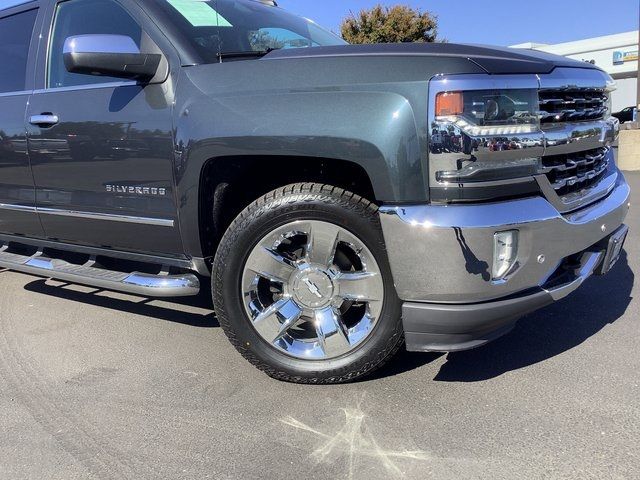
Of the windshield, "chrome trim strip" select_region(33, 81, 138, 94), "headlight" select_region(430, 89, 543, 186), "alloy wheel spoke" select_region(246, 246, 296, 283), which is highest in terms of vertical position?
the windshield

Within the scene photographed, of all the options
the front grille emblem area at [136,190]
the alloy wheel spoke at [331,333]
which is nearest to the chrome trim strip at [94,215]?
the front grille emblem area at [136,190]

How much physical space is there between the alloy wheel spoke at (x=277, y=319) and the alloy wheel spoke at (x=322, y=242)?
0.29 metres

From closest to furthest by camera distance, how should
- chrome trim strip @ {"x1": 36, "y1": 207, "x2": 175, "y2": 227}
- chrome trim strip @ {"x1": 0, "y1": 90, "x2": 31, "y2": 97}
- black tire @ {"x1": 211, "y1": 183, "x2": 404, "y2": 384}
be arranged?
black tire @ {"x1": 211, "y1": 183, "x2": 404, "y2": 384} → chrome trim strip @ {"x1": 36, "y1": 207, "x2": 175, "y2": 227} → chrome trim strip @ {"x1": 0, "y1": 90, "x2": 31, "y2": 97}

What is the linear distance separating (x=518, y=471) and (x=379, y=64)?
176 centimetres

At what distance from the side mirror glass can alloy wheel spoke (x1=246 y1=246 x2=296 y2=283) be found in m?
1.11

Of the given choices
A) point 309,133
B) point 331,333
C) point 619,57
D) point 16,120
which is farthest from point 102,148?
point 619,57

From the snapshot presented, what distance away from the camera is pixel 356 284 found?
8.98 feet

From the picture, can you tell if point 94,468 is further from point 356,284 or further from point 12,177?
point 12,177

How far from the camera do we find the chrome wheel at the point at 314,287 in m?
2.73

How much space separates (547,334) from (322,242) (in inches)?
62.4

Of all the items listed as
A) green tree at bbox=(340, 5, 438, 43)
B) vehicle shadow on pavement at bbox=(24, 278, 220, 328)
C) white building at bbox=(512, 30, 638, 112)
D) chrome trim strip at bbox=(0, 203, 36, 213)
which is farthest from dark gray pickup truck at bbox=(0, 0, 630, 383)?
white building at bbox=(512, 30, 638, 112)

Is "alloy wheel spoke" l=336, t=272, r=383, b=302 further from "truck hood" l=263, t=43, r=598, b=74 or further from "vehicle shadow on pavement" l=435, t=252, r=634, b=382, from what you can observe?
"truck hood" l=263, t=43, r=598, b=74

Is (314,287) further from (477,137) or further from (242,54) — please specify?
(242,54)

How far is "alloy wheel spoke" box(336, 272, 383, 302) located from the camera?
8.83 ft
